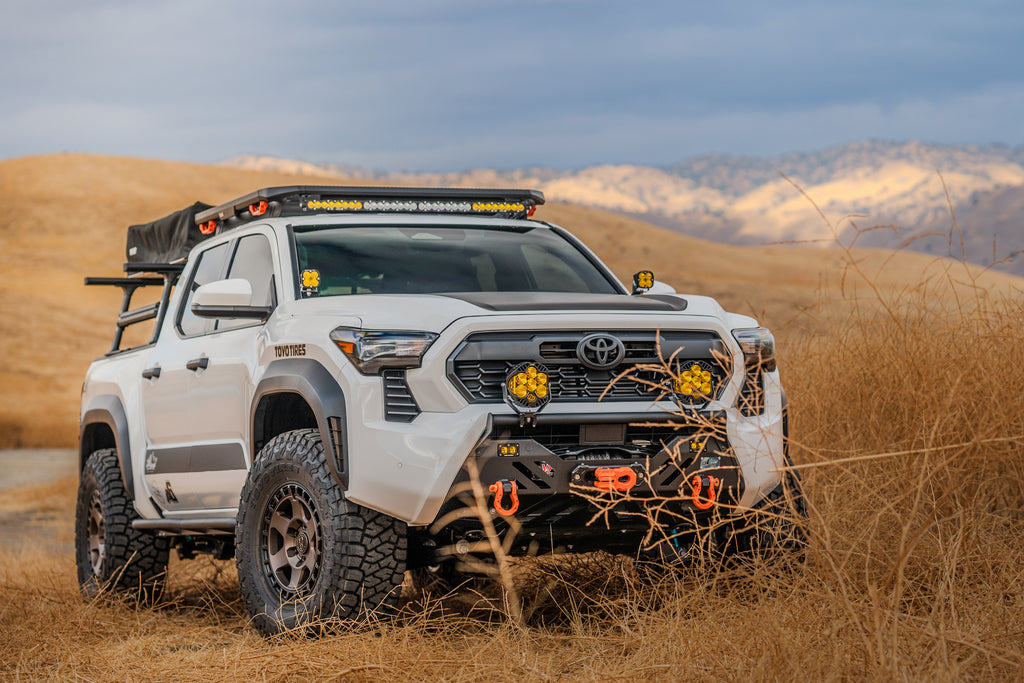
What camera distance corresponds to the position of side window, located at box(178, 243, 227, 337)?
7.24m

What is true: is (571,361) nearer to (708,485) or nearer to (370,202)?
(708,485)

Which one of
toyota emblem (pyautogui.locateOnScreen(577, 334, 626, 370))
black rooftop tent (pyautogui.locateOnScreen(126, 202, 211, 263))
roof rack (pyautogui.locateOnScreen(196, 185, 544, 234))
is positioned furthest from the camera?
black rooftop tent (pyautogui.locateOnScreen(126, 202, 211, 263))

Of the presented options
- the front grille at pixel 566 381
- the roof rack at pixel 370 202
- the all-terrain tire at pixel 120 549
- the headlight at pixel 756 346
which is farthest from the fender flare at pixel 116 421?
the headlight at pixel 756 346

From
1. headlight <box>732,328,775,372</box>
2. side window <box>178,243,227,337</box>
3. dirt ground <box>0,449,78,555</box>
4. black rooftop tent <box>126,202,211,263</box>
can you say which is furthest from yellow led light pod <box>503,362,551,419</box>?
dirt ground <box>0,449,78,555</box>

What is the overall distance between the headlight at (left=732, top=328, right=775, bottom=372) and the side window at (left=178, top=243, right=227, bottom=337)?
300 cm

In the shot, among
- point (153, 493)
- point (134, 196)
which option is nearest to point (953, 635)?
point (153, 493)

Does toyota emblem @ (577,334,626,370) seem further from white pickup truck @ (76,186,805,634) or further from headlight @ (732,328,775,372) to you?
headlight @ (732,328,775,372)

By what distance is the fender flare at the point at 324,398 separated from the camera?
17.1 feet

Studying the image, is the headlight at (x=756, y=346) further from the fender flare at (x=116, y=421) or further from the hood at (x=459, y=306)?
the fender flare at (x=116, y=421)

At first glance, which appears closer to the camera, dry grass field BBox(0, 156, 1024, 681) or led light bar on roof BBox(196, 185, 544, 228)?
dry grass field BBox(0, 156, 1024, 681)

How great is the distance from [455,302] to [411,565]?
117 centimetres

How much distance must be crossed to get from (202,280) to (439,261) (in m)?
1.79

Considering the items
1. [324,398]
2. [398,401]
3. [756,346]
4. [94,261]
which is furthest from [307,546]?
[94,261]

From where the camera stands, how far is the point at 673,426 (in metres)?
5.23
